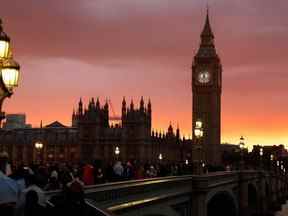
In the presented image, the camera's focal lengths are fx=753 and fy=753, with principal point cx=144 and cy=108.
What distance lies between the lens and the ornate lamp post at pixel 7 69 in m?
13.6

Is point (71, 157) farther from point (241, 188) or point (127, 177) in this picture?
point (127, 177)

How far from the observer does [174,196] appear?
97.1 feet

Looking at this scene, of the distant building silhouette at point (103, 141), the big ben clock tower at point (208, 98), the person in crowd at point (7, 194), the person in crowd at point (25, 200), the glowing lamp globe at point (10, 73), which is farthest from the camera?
the big ben clock tower at point (208, 98)

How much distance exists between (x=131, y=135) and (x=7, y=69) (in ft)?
414

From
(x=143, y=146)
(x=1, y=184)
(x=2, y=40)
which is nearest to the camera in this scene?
(x=1, y=184)

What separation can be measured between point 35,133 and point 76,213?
491 ft

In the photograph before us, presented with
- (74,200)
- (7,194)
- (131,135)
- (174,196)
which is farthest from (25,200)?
(131,135)

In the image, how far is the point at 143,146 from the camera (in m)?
137

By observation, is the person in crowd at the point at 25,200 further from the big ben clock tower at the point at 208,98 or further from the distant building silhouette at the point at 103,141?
the big ben clock tower at the point at 208,98

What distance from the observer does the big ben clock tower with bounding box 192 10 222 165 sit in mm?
158250

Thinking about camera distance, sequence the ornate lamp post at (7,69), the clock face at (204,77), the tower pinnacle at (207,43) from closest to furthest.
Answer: the ornate lamp post at (7,69), the clock face at (204,77), the tower pinnacle at (207,43)

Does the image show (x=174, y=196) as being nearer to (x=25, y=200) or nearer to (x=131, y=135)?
(x=25, y=200)

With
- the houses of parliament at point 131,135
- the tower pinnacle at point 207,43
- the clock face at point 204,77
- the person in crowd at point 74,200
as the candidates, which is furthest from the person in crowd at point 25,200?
the tower pinnacle at point 207,43

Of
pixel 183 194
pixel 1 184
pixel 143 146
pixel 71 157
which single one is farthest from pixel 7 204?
pixel 71 157
